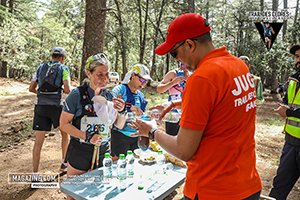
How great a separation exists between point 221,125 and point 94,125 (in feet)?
5.53

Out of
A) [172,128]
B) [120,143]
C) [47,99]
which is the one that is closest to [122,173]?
[120,143]

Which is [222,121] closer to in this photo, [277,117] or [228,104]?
[228,104]

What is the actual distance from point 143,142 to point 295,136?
6.79 feet

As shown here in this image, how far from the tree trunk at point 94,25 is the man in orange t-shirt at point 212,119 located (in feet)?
13.2

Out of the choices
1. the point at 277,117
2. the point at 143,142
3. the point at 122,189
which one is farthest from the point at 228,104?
the point at 277,117

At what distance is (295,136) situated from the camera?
3.24 metres

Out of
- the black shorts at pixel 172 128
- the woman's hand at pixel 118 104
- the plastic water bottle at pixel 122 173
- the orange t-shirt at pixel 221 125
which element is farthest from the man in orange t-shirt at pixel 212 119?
the black shorts at pixel 172 128

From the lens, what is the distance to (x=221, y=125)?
1.55 m

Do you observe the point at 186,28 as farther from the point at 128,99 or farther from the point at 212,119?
the point at 128,99

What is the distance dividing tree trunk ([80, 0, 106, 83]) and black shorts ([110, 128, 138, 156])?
2387mm

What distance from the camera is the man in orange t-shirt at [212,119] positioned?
1482 mm

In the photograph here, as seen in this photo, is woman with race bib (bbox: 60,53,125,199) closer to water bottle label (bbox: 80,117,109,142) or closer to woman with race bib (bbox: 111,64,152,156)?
water bottle label (bbox: 80,117,109,142)

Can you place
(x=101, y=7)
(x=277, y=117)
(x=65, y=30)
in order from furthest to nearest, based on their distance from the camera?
(x=65, y=30) < (x=277, y=117) < (x=101, y=7)

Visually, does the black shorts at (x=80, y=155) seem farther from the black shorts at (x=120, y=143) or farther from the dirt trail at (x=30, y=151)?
the dirt trail at (x=30, y=151)
